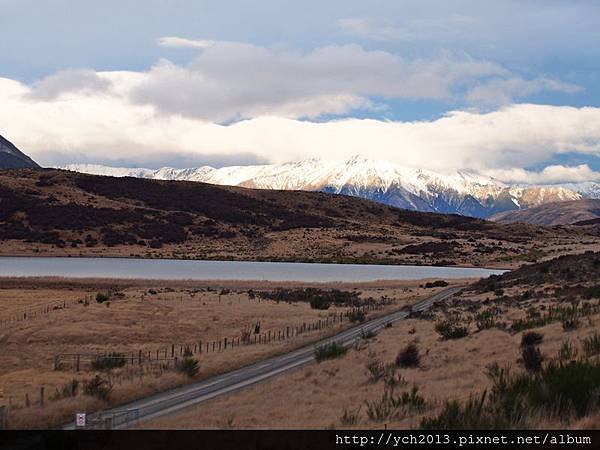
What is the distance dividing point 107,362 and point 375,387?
542 inches

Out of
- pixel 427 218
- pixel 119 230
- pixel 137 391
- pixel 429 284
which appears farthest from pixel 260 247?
pixel 137 391

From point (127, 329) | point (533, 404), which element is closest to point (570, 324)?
point (533, 404)

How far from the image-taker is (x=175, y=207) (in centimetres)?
14412

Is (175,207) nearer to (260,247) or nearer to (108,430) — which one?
(260,247)

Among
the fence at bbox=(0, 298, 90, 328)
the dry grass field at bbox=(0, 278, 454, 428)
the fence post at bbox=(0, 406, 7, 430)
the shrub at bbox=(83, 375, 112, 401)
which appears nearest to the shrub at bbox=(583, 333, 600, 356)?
the dry grass field at bbox=(0, 278, 454, 428)

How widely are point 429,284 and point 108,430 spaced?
5750cm

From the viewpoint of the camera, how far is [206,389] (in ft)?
77.1

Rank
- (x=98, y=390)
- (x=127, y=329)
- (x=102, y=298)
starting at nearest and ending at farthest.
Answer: (x=98, y=390) < (x=127, y=329) < (x=102, y=298)

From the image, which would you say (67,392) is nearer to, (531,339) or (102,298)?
(531,339)

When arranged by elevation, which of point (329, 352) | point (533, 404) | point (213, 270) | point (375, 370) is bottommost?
point (213, 270)

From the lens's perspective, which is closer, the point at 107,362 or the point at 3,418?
the point at 3,418

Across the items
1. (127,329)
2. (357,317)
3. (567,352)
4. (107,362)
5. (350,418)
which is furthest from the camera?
A: (357,317)

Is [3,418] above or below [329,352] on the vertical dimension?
below

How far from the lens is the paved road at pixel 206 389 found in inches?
756
